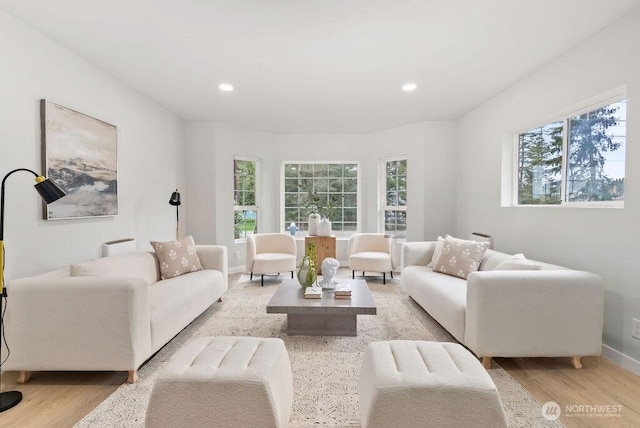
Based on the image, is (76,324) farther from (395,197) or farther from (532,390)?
(395,197)

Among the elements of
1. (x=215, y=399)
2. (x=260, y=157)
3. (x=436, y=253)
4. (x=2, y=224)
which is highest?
(x=260, y=157)

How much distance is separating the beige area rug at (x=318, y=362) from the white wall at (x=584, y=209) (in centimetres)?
105

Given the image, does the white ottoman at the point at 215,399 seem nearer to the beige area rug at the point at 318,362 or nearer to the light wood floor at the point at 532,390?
the beige area rug at the point at 318,362

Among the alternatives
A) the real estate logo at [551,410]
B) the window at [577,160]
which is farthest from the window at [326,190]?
the real estate logo at [551,410]

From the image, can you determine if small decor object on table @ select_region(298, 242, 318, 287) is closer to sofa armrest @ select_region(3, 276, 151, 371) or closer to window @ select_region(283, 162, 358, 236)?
sofa armrest @ select_region(3, 276, 151, 371)

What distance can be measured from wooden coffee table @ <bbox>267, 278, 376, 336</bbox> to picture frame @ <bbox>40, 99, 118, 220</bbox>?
1911mm

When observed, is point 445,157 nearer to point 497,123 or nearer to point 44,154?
point 497,123

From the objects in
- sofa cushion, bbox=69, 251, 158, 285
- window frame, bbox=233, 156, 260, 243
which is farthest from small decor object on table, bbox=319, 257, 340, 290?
window frame, bbox=233, 156, 260, 243

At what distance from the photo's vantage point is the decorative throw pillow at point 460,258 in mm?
3410


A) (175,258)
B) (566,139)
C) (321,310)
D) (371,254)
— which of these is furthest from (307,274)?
(566,139)

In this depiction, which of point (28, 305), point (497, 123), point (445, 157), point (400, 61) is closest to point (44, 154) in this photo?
point (28, 305)

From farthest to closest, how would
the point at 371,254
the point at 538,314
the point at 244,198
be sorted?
the point at 244,198
the point at 371,254
the point at 538,314

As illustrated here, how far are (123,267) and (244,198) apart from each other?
10.3ft

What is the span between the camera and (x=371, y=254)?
5066 millimetres
